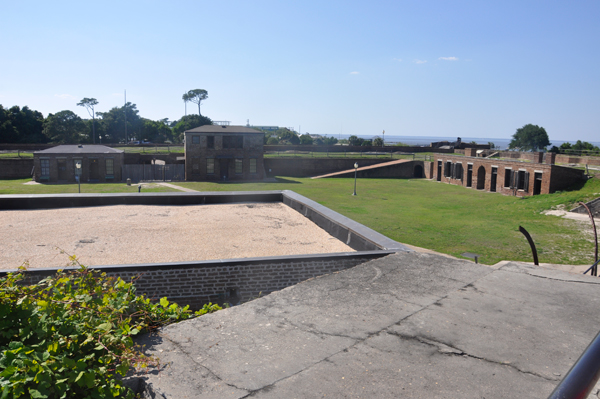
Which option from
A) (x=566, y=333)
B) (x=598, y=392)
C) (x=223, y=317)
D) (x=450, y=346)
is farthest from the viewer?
(x=223, y=317)

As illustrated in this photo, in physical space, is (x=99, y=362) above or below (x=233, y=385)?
above

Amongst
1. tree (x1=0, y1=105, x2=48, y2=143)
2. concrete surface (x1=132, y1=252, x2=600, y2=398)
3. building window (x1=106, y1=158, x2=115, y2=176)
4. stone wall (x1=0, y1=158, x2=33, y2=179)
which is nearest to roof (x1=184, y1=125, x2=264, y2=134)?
building window (x1=106, y1=158, x2=115, y2=176)

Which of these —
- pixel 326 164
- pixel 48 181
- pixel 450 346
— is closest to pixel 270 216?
pixel 450 346

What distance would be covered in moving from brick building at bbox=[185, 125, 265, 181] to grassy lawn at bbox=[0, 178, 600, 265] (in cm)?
420

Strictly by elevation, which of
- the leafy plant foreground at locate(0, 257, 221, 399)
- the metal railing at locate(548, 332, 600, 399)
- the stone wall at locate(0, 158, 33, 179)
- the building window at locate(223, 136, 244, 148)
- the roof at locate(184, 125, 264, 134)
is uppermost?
the roof at locate(184, 125, 264, 134)

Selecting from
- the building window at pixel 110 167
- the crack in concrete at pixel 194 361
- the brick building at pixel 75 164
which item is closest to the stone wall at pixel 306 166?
the building window at pixel 110 167

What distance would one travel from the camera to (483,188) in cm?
4091

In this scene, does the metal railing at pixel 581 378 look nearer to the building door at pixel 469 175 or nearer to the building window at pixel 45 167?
the building door at pixel 469 175

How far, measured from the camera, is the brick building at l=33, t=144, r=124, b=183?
40719mm

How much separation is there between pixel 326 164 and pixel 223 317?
4912 centimetres

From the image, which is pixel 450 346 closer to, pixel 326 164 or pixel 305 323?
pixel 305 323

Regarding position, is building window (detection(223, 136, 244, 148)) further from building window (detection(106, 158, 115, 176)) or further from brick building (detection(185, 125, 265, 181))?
building window (detection(106, 158, 115, 176))

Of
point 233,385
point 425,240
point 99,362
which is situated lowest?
point 425,240

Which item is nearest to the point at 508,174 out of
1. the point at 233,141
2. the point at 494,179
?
the point at 494,179
